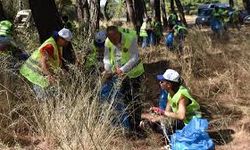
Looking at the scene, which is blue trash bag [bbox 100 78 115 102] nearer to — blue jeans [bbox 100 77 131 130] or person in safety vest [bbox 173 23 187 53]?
blue jeans [bbox 100 77 131 130]

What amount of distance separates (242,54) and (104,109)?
4.82m

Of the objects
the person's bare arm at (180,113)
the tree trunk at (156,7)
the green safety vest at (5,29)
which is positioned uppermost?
the green safety vest at (5,29)

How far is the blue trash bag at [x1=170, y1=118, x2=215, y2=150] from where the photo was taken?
620cm

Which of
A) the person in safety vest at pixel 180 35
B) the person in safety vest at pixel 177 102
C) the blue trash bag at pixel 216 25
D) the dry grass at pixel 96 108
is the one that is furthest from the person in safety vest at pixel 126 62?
the blue trash bag at pixel 216 25

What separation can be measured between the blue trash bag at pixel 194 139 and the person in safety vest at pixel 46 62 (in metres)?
1.73

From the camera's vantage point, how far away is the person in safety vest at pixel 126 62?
744cm

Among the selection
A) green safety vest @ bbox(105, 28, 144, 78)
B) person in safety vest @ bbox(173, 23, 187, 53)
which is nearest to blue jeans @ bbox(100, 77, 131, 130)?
green safety vest @ bbox(105, 28, 144, 78)

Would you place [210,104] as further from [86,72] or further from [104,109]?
[104,109]

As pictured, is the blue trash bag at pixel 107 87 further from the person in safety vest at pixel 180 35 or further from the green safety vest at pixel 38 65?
the person in safety vest at pixel 180 35

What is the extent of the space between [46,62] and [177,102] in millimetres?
1705

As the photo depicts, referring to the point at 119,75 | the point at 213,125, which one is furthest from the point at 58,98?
the point at 213,125

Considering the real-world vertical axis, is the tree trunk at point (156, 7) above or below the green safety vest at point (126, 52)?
below

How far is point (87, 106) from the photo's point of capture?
6254 millimetres

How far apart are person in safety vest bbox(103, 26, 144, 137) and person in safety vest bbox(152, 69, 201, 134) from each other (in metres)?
0.56
